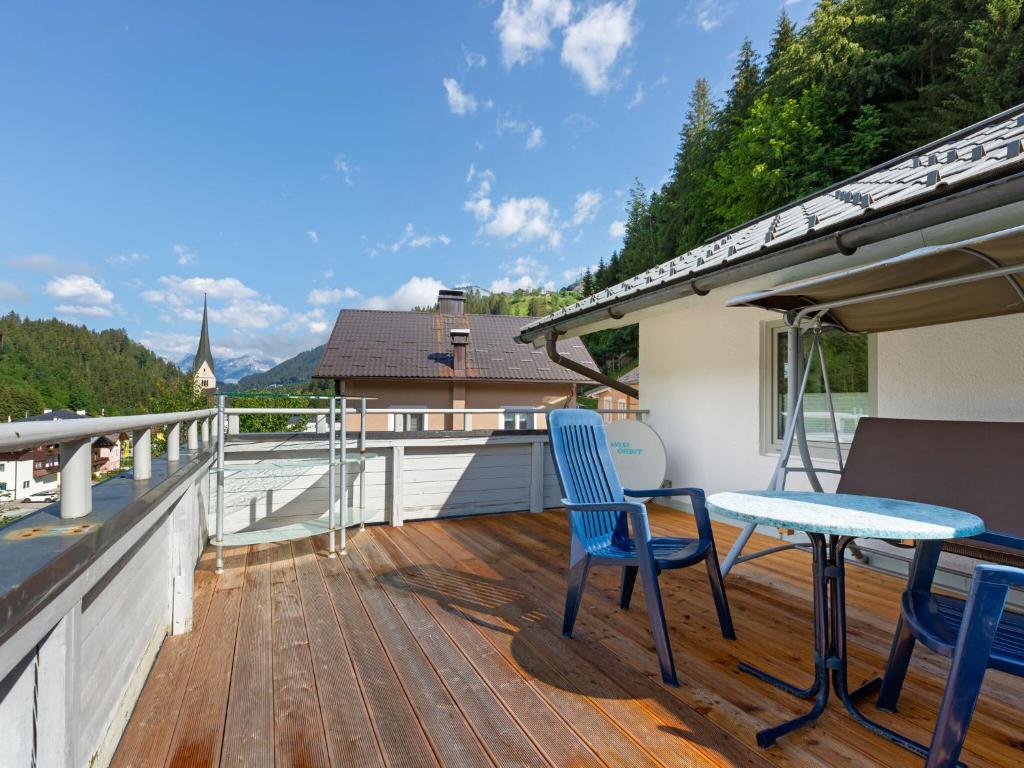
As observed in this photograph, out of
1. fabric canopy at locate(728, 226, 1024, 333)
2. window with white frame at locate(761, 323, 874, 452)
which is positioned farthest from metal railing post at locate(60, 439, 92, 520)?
window with white frame at locate(761, 323, 874, 452)

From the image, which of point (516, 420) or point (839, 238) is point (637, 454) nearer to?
point (839, 238)

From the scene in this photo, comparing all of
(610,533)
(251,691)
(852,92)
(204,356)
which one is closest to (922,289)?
(610,533)

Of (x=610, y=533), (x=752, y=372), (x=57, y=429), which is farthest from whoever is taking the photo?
(x=752, y=372)

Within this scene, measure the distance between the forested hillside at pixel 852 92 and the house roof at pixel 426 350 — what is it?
8.58 m

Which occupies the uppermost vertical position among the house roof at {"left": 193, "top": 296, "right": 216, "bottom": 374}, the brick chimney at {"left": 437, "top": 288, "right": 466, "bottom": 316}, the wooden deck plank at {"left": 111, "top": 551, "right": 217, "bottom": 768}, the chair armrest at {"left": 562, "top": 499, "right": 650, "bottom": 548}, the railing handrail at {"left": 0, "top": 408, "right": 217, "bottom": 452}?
the house roof at {"left": 193, "top": 296, "right": 216, "bottom": 374}

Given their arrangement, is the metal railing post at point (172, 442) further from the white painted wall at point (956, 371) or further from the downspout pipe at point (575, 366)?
the white painted wall at point (956, 371)

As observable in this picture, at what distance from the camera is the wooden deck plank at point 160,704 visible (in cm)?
151

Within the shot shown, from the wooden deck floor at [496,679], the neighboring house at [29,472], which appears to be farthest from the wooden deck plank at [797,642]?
the neighboring house at [29,472]

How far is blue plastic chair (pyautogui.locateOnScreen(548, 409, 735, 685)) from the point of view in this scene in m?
1.98

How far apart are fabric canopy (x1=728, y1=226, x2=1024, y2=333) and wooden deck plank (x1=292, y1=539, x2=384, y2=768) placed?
2562 millimetres

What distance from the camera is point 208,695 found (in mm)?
1835

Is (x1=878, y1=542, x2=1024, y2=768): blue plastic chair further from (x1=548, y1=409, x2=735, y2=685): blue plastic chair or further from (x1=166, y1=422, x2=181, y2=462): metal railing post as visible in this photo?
(x1=166, y1=422, x2=181, y2=462): metal railing post

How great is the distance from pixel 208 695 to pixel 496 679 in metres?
Result: 1.04

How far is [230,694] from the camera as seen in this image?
6.05 feet
